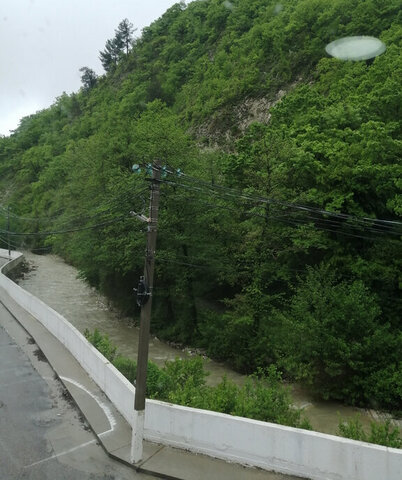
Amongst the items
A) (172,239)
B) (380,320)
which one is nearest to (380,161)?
(380,320)

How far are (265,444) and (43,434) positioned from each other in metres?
5.13

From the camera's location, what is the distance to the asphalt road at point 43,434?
8.37m

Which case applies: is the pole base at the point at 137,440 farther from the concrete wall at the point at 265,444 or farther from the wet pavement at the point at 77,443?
the concrete wall at the point at 265,444

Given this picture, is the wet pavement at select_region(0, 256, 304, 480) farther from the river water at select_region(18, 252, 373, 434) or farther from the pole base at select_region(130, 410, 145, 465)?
the river water at select_region(18, 252, 373, 434)

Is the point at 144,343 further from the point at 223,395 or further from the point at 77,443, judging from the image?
the point at 77,443

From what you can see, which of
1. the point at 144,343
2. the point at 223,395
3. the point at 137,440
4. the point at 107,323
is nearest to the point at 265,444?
the point at 223,395

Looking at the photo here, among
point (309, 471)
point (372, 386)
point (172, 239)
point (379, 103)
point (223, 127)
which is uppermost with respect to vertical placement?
point (223, 127)

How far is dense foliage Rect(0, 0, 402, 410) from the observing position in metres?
16.0

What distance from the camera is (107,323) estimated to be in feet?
96.1

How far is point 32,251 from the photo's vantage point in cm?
6581

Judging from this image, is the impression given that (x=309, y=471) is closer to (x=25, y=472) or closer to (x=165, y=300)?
(x=25, y=472)

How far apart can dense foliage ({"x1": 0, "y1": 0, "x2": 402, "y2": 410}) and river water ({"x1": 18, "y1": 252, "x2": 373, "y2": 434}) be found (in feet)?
2.49

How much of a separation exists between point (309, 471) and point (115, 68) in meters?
92.1

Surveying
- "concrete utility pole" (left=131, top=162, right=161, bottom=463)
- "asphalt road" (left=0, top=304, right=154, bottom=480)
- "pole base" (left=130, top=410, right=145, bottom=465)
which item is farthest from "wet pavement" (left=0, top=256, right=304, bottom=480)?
"concrete utility pole" (left=131, top=162, right=161, bottom=463)
